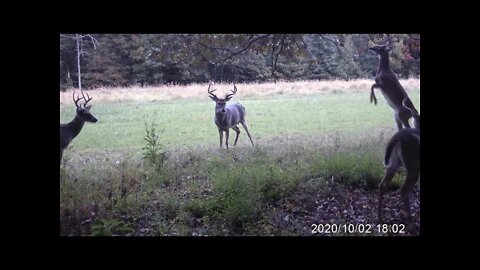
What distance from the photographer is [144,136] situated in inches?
179

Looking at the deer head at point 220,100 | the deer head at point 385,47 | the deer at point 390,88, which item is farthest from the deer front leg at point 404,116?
the deer head at point 220,100

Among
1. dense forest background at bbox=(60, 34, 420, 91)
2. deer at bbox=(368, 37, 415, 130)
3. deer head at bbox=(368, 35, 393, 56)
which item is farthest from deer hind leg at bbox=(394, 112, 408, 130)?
deer head at bbox=(368, 35, 393, 56)

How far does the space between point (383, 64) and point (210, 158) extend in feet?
5.83

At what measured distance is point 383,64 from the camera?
15.0ft

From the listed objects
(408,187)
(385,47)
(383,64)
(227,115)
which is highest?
(385,47)

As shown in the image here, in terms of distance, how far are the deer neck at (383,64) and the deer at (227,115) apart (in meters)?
1.29

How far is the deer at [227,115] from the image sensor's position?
4.59 m

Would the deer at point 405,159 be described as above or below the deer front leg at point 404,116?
below

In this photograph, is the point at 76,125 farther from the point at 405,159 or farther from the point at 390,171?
the point at 405,159

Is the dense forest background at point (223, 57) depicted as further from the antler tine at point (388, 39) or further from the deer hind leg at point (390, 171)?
the deer hind leg at point (390, 171)

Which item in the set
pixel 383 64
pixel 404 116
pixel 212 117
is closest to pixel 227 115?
pixel 212 117

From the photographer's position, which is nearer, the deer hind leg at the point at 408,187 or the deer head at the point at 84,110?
the deer hind leg at the point at 408,187

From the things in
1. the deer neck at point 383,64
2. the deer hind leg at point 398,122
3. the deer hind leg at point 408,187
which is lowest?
the deer hind leg at point 408,187
